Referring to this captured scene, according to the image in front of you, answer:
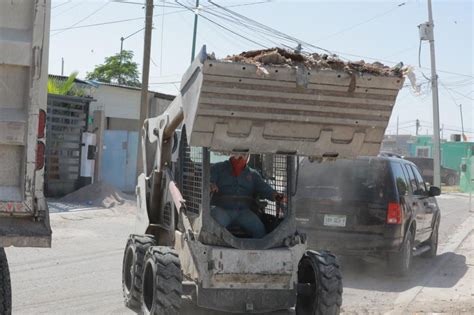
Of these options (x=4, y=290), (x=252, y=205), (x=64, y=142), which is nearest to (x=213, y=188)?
(x=252, y=205)

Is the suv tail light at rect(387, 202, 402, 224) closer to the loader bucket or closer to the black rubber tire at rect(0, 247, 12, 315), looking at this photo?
the loader bucket

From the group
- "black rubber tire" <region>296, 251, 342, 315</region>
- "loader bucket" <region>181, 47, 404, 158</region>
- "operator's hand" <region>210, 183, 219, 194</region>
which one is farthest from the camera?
"operator's hand" <region>210, 183, 219, 194</region>

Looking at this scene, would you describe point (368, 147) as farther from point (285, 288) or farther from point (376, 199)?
point (376, 199)

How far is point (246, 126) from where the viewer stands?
5766 millimetres

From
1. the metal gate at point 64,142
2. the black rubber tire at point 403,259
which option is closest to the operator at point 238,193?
the black rubber tire at point 403,259

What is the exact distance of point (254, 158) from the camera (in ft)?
24.6

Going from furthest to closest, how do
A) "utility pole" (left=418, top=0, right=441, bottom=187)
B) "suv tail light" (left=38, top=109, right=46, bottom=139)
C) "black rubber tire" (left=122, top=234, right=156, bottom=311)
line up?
"utility pole" (left=418, top=0, right=441, bottom=187), "black rubber tire" (left=122, top=234, right=156, bottom=311), "suv tail light" (left=38, top=109, right=46, bottom=139)

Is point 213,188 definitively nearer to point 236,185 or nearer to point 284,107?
point 236,185

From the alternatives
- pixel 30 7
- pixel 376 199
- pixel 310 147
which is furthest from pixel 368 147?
pixel 376 199

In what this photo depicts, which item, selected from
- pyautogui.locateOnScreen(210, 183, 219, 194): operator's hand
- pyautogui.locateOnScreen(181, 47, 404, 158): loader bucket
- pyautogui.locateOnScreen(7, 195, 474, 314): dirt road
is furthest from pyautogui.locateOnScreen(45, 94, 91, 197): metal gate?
pyautogui.locateOnScreen(181, 47, 404, 158): loader bucket

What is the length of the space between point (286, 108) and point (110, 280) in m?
4.54

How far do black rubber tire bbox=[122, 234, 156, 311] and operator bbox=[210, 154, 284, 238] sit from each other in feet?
3.12

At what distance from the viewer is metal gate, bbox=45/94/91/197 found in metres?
18.5

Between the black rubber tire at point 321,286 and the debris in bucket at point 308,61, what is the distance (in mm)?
2001
